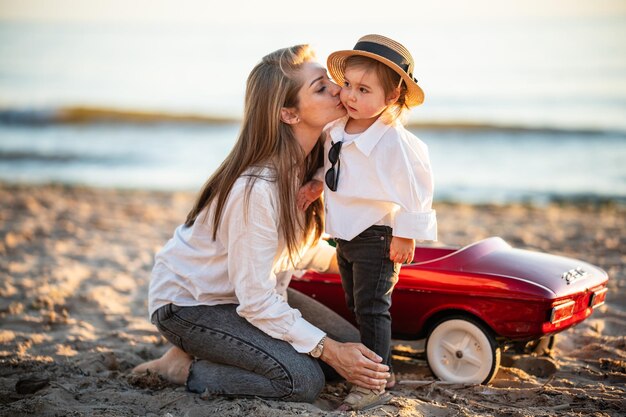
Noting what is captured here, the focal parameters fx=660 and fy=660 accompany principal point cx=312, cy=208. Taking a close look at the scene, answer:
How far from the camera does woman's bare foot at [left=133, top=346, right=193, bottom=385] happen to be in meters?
3.30

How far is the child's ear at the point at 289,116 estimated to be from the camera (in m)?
3.05

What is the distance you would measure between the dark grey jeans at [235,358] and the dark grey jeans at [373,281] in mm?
310

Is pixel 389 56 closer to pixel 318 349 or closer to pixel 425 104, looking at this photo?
pixel 318 349

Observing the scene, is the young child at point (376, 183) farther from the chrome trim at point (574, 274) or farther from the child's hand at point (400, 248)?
the chrome trim at point (574, 274)

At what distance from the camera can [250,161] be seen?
3.06 metres

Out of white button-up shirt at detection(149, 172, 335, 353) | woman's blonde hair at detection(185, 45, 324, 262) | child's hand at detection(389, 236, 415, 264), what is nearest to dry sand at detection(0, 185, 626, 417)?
white button-up shirt at detection(149, 172, 335, 353)

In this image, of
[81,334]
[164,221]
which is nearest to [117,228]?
[164,221]

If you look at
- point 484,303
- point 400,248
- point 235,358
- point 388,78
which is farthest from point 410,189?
point 235,358

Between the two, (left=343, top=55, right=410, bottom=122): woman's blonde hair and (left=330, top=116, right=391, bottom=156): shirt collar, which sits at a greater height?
(left=343, top=55, right=410, bottom=122): woman's blonde hair

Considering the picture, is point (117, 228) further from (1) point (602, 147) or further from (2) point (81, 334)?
(1) point (602, 147)

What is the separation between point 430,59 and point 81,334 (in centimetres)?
1923

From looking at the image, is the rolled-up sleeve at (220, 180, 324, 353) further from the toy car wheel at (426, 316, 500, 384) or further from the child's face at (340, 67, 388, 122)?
the toy car wheel at (426, 316, 500, 384)

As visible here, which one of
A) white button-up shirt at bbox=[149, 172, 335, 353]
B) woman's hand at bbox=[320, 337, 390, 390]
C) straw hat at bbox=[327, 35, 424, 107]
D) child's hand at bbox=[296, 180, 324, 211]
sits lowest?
woman's hand at bbox=[320, 337, 390, 390]

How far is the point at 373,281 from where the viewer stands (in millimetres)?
2969
